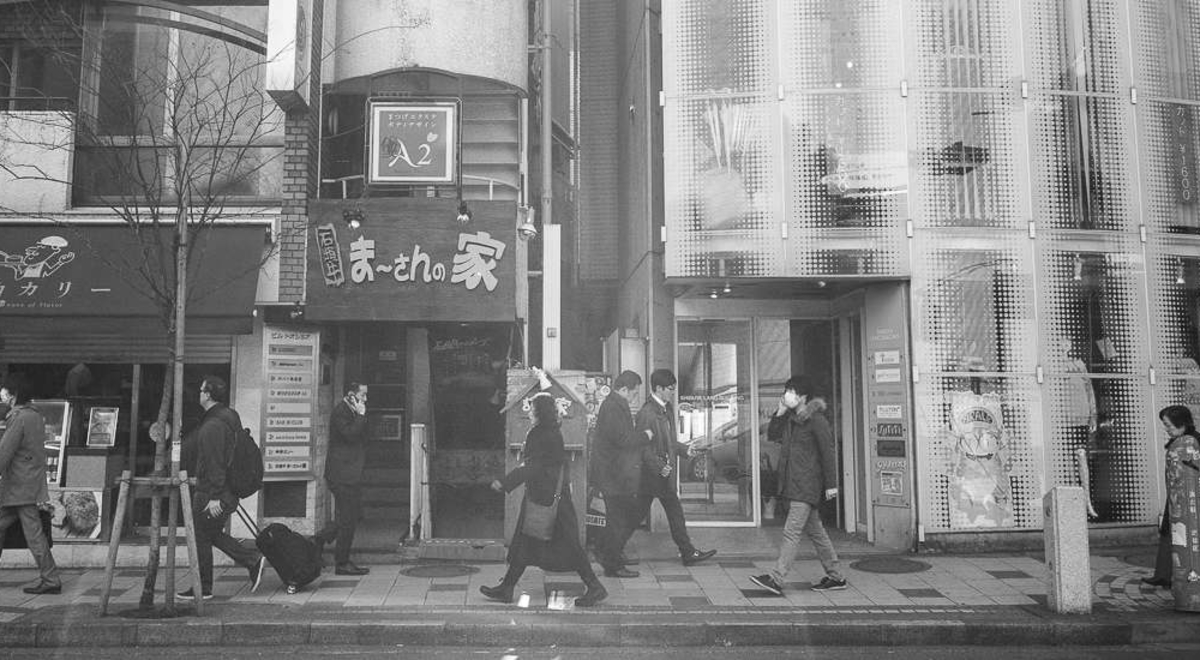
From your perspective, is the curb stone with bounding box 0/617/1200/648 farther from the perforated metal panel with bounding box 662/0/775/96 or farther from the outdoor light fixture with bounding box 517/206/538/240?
the perforated metal panel with bounding box 662/0/775/96

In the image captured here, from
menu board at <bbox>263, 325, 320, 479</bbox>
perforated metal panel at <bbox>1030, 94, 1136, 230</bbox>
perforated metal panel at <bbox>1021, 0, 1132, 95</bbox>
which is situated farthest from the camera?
perforated metal panel at <bbox>1021, 0, 1132, 95</bbox>

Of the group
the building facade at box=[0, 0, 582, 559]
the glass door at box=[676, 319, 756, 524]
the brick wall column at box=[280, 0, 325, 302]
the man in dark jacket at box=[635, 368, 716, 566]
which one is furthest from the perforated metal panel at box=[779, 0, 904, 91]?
the brick wall column at box=[280, 0, 325, 302]

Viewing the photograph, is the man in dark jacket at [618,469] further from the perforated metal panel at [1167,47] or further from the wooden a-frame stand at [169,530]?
the perforated metal panel at [1167,47]

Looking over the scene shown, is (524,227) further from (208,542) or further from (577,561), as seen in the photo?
(208,542)

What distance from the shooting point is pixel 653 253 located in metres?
10.8

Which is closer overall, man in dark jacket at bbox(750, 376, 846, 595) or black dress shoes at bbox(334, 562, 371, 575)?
man in dark jacket at bbox(750, 376, 846, 595)

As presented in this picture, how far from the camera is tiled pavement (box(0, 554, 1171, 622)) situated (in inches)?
292

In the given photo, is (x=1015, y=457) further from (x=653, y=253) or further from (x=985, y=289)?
(x=653, y=253)

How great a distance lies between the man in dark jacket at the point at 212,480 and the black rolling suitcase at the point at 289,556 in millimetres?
324

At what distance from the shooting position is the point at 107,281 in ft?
30.6

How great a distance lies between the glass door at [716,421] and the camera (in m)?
11.1

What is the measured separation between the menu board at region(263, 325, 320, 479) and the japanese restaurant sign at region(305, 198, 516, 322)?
502mm

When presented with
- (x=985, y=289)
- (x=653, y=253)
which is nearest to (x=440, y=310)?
(x=653, y=253)

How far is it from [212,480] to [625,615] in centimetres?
365
